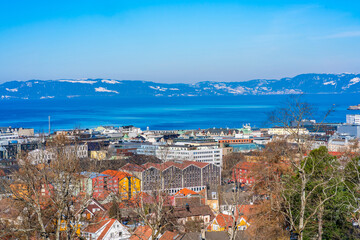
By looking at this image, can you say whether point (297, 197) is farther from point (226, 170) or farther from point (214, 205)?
point (226, 170)

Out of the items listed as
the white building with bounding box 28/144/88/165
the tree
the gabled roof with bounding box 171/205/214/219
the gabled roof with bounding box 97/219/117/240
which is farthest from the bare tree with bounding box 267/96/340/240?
the gabled roof with bounding box 171/205/214/219

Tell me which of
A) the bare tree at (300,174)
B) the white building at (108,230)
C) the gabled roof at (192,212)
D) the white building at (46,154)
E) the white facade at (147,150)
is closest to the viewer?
the bare tree at (300,174)

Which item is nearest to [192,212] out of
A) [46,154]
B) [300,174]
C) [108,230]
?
[108,230]

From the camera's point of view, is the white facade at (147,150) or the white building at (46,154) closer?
the white building at (46,154)

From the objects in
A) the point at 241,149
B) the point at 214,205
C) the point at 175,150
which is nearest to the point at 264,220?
the point at 214,205

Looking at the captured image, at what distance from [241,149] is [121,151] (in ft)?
34.4

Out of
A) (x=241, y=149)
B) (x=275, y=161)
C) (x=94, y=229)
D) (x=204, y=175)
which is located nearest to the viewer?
(x=94, y=229)

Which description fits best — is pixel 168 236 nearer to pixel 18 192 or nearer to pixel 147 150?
pixel 18 192

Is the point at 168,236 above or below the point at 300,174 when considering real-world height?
below

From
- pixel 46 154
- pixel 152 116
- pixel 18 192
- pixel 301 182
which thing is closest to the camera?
pixel 18 192

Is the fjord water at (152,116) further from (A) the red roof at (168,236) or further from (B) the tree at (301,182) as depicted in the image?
(B) the tree at (301,182)

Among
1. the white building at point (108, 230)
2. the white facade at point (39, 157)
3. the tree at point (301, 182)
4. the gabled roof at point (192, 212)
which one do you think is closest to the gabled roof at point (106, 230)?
the white building at point (108, 230)

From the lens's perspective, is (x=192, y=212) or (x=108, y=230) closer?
(x=108, y=230)

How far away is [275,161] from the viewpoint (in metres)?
14.9
